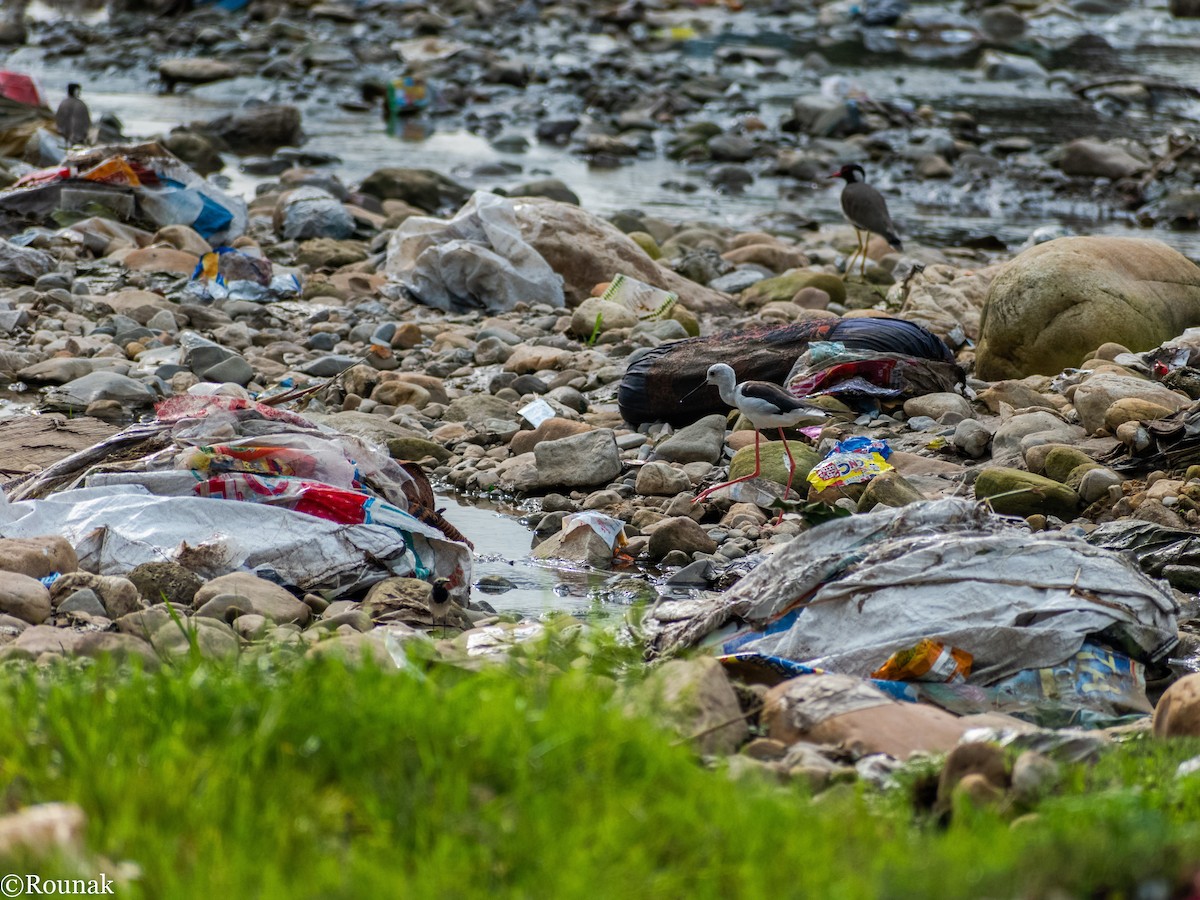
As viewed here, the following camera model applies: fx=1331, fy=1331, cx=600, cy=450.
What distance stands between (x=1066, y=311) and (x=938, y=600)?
425 centimetres

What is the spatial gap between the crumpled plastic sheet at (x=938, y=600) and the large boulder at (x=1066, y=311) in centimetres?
371

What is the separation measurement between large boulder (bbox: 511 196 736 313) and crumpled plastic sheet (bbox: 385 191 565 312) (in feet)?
0.46

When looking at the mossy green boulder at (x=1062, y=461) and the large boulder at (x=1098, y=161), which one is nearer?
the mossy green boulder at (x=1062, y=461)

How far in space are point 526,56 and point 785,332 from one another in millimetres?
17719

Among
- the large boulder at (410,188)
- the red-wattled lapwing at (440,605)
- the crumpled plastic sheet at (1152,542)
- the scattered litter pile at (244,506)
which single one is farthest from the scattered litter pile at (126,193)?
the crumpled plastic sheet at (1152,542)

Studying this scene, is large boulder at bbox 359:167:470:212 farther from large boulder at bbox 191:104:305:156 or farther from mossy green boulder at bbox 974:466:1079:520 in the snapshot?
mossy green boulder at bbox 974:466:1079:520

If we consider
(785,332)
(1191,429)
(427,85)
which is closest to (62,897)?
(1191,429)

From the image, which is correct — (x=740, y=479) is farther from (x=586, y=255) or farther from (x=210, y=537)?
(x=586, y=255)

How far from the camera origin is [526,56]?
77.2ft

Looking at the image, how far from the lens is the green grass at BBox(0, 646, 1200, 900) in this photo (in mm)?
1983

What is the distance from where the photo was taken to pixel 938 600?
378 cm

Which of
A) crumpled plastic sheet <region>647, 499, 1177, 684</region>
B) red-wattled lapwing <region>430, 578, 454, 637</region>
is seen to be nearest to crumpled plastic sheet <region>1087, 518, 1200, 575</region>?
crumpled plastic sheet <region>647, 499, 1177, 684</region>

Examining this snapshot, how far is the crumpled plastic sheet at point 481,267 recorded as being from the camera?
909cm

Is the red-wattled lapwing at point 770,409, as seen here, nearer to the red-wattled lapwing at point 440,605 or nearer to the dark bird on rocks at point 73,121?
the red-wattled lapwing at point 440,605
